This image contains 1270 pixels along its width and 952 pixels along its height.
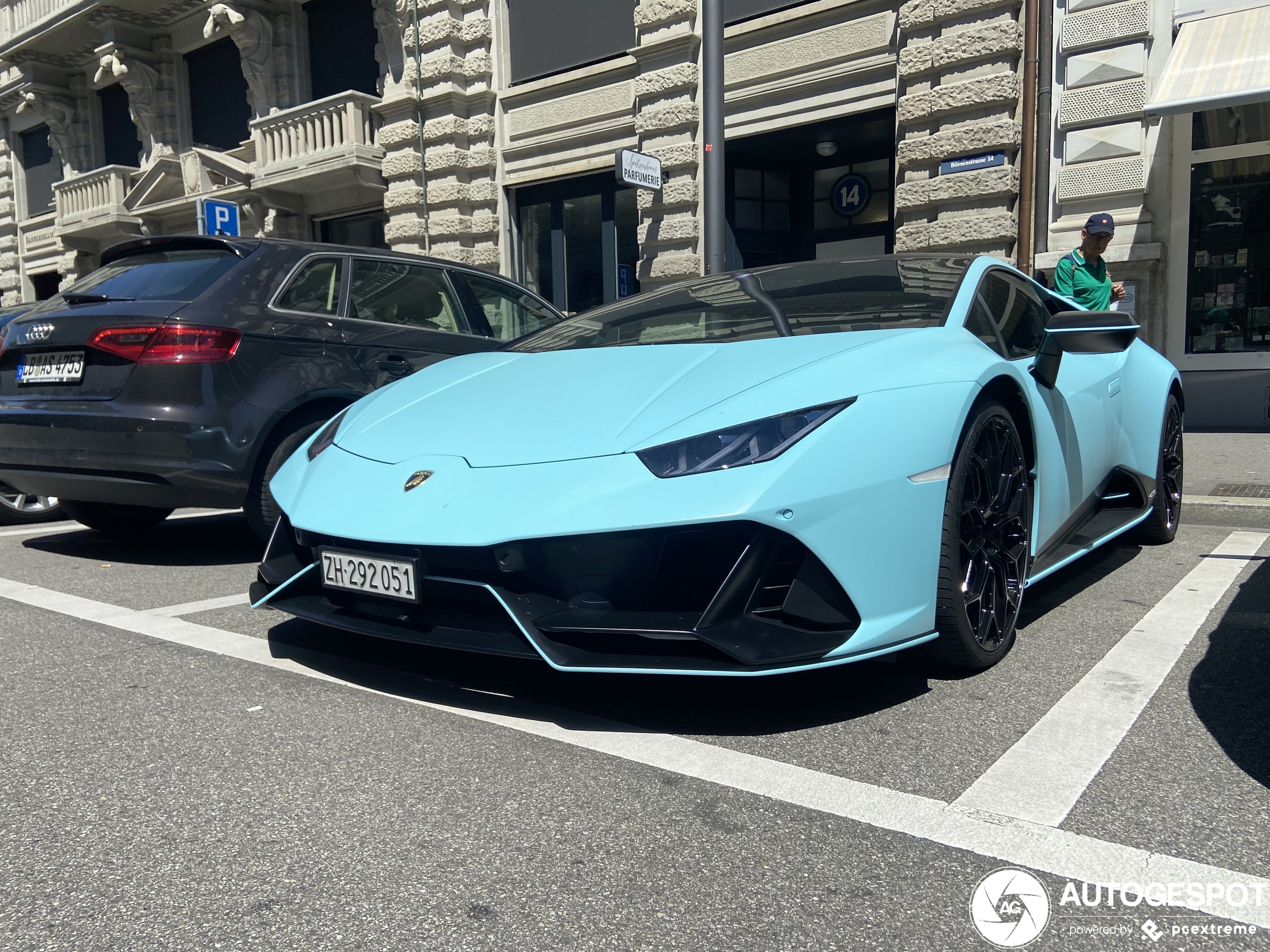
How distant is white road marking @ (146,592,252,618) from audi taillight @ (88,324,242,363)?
98 centimetres

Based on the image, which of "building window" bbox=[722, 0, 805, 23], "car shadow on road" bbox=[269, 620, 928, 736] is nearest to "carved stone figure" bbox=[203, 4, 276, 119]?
"building window" bbox=[722, 0, 805, 23]

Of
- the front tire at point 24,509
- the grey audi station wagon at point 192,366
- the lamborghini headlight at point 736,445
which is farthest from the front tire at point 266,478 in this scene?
the lamborghini headlight at point 736,445

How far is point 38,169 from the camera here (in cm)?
2452

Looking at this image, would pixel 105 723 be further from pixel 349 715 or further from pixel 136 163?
pixel 136 163

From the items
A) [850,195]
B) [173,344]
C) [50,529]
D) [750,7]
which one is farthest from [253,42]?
[173,344]

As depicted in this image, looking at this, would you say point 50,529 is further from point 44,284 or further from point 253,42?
point 44,284

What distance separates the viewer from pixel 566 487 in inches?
95.0

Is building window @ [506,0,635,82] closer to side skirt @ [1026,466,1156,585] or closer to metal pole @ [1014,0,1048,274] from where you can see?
metal pole @ [1014,0,1048,274]

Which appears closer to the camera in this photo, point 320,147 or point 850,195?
point 850,195

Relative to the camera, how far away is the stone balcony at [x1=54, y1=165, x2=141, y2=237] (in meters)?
20.5

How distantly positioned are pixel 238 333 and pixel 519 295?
6.26 feet

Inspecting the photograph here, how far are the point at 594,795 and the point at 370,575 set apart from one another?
0.85m

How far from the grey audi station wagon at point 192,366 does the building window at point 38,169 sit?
2234cm

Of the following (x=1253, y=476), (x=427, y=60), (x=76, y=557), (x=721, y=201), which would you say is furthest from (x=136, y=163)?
(x=1253, y=476)
